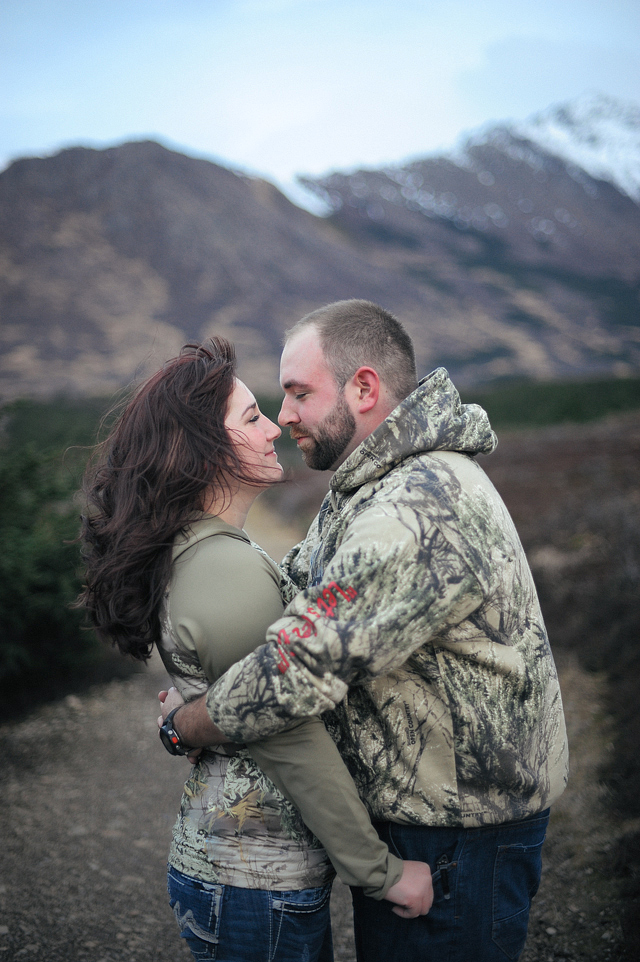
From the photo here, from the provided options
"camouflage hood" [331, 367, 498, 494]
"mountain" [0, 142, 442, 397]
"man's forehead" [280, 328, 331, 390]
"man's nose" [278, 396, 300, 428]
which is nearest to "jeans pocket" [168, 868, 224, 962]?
"camouflage hood" [331, 367, 498, 494]

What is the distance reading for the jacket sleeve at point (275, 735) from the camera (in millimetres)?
1595

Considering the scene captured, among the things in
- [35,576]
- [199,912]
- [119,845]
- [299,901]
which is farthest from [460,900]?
[35,576]

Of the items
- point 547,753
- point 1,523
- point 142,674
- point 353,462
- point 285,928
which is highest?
point 353,462

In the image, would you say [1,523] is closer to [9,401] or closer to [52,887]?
[9,401]

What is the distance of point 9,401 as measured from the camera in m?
6.16

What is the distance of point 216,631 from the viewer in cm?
167

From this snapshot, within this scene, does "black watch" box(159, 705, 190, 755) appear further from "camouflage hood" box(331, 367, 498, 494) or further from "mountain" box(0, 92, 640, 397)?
"mountain" box(0, 92, 640, 397)

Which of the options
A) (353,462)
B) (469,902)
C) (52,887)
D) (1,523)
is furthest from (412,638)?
(1,523)

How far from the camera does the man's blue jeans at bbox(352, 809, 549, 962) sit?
1.79 meters

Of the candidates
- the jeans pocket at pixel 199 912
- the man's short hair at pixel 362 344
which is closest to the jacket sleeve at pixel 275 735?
the jeans pocket at pixel 199 912

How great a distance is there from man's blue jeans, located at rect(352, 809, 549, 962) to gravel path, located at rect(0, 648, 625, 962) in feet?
5.70

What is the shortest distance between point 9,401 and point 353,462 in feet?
17.1

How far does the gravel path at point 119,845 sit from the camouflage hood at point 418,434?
2.70 meters

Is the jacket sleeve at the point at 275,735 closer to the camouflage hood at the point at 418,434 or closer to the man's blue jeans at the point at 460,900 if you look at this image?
the man's blue jeans at the point at 460,900
